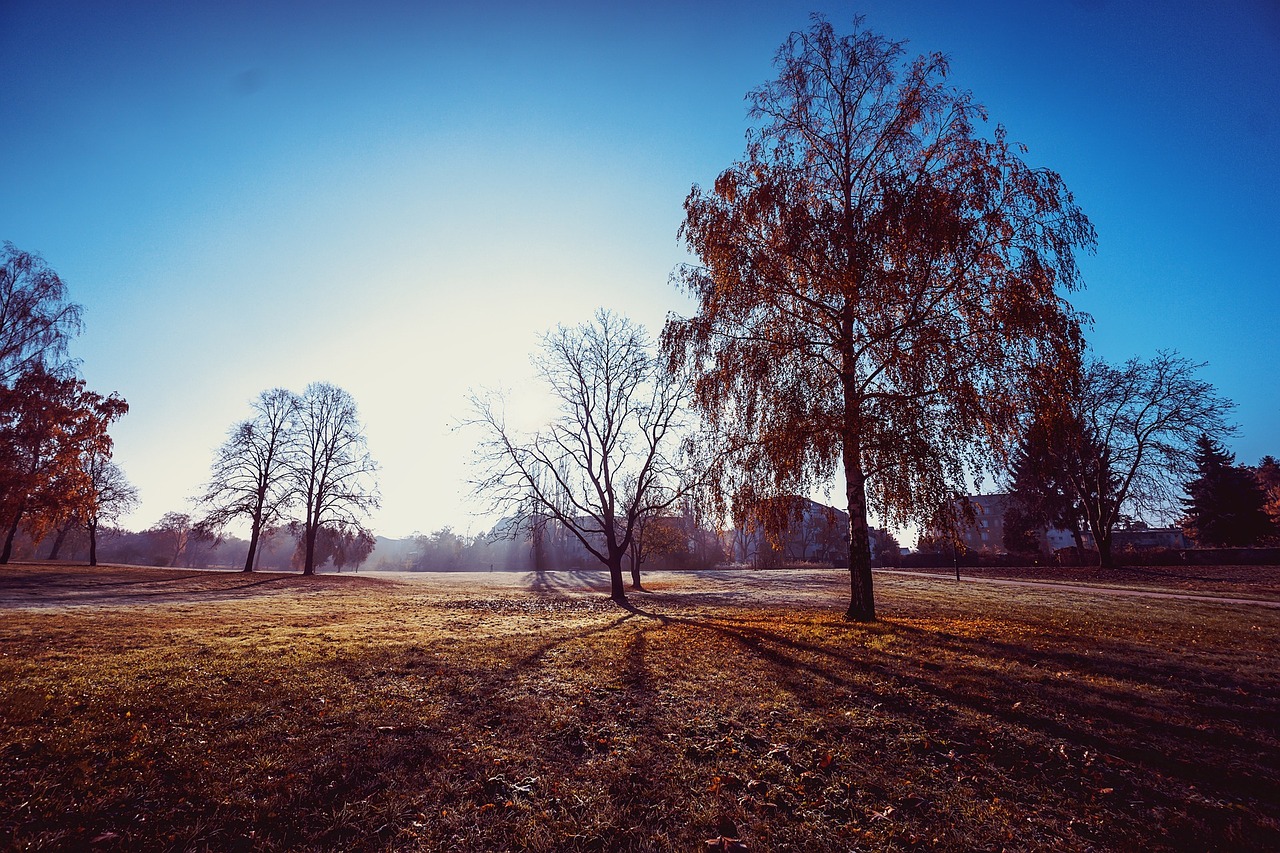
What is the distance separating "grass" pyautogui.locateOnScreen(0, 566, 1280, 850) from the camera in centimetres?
364

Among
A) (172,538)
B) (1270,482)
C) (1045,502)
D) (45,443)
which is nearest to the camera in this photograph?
(45,443)

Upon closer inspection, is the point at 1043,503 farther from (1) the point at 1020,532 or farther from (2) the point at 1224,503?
(2) the point at 1224,503

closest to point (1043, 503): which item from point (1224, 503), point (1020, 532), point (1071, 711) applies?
point (1020, 532)

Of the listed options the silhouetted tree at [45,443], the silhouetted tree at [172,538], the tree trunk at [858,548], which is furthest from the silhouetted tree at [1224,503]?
the silhouetted tree at [172,538]

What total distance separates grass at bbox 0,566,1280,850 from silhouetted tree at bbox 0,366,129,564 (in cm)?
1140

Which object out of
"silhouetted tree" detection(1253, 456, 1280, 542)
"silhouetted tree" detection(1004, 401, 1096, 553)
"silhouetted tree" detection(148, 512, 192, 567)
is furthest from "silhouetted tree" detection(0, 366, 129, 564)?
"silhouetted tree" detection(1253, 456, 1280, 542)

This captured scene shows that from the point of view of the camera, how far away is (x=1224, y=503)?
44594 millimetres

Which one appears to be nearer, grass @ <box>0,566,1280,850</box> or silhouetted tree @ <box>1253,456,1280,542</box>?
grass @ <box>0,566,1280,850</box>

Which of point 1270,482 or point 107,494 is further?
point 1270,482

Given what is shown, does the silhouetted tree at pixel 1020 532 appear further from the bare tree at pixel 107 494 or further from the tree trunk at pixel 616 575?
the bare tree at pixel 107 494

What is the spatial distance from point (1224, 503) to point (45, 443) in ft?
260

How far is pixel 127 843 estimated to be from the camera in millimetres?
3311

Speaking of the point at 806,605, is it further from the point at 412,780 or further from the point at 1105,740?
the point at 412,780

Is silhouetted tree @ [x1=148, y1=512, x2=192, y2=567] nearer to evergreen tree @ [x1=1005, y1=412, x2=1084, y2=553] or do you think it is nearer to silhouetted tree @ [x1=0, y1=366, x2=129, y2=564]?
silhouetted tree @ [x1=0, y1=366, x2=129, y2=564]
